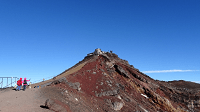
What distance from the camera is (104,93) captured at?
81.8 feet

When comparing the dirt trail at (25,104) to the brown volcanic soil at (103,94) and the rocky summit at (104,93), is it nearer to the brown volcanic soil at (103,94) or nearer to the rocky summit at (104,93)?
the brown volcanic soil at (103,94)

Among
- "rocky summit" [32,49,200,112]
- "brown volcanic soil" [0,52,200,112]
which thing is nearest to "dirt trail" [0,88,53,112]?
"brown volcanic soil" [0,52,200,112]

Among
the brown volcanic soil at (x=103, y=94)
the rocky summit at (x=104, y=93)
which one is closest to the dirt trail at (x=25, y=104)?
the brown volcanic soil at (x=103, y=94)

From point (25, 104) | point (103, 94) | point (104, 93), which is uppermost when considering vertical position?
point (104, 93)

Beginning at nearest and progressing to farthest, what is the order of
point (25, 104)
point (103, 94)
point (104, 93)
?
point (25, 104) < point (103, 94) < point (104, 93)

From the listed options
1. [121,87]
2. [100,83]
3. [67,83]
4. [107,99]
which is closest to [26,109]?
[67,83]

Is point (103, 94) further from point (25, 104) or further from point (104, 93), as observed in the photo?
point (25, 104)

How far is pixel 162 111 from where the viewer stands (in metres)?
30.5

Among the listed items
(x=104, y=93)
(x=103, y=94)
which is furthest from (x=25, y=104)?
(x=104, y=93)

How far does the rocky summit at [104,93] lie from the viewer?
18377 millimetres

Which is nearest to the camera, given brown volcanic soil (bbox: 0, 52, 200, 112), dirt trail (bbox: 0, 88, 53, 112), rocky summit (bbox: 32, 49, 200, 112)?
dirt trail (bbox: 0, 88, 53, 112)

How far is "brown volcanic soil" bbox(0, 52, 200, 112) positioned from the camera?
17.5 m

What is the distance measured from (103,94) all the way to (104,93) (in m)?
0.30

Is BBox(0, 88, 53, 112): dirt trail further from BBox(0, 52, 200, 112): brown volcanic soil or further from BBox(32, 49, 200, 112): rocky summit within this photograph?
BBox(32, 49, 200, 112): rocky summit
